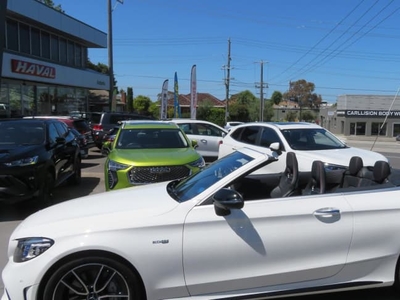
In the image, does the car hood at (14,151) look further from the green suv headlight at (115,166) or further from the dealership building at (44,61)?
the dealership building at (44,61)

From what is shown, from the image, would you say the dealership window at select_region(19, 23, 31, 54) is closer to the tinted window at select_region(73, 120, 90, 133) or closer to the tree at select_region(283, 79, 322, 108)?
the tinted window at select_region(73, 120, 90, 133)

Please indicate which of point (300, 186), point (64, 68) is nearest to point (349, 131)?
point (64, 68)

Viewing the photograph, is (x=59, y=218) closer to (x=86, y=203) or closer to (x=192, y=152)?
(x=86, y=203)

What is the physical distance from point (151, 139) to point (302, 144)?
3.19 meters

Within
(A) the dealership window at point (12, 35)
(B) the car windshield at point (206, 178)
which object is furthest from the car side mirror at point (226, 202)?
(A) the dealership window at point (12, 35)

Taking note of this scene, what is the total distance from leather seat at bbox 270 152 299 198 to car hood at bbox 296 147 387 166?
3454 mm

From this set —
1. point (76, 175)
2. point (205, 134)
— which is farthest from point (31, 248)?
point (205, 134)

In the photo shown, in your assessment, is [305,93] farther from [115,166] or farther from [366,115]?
[115,166]

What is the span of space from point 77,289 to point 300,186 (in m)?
2.60

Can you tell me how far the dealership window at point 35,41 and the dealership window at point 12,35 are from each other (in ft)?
5.57

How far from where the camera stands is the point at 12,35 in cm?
2314

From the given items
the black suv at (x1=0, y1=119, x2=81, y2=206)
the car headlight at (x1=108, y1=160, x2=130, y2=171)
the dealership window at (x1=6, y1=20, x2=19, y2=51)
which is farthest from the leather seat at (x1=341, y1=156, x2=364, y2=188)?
the dealership window at (x1=6, y1=20, x2=19, y2=51)

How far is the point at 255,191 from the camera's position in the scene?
4465 mm

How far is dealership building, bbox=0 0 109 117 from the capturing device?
2228cm
